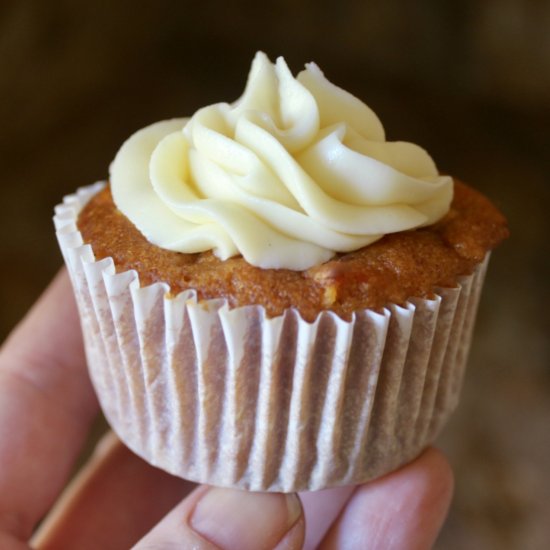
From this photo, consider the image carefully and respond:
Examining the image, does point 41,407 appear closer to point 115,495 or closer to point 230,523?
point 115,495

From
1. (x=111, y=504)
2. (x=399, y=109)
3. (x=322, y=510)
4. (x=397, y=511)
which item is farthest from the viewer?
(x=399, y=109)

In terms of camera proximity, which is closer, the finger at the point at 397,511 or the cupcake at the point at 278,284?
the cupcake at the point at 278,284

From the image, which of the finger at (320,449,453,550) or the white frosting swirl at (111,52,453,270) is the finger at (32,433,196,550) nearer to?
the finger at (320,449,453,550)

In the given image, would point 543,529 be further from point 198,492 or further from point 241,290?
point 241,290

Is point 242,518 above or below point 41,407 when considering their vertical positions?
above

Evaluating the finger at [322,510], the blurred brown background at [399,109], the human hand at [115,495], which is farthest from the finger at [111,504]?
the blurred brown background at [399,109]

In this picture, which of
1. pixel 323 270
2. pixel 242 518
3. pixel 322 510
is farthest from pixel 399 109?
pixel 242 518

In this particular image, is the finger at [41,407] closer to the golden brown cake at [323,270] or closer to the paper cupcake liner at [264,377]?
the paper cupcake liner at [264,377]
